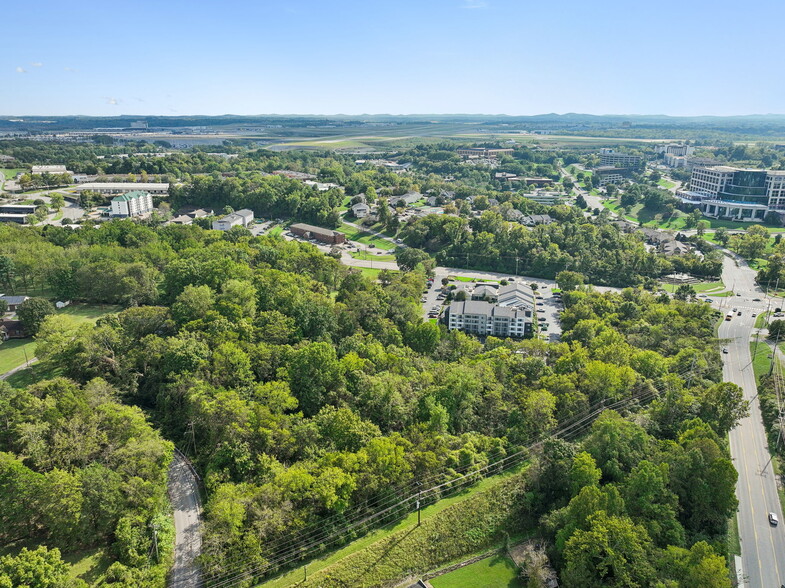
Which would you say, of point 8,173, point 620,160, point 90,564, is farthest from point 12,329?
point 620,160

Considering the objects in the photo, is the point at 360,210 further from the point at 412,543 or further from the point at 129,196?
the point at 412,543

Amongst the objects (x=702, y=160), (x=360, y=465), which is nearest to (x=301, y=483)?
(x=360, y=465)

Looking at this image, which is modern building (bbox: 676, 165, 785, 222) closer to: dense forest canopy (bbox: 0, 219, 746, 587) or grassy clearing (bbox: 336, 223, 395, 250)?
dense forest canopy (bbox: 0, 219, 746, 587)

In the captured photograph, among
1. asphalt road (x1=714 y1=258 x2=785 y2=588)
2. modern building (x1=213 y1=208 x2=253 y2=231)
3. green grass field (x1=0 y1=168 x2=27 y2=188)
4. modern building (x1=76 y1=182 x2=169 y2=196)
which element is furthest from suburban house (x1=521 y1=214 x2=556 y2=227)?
green grass field (x1=0 y1=168 x2=27 y2=188)

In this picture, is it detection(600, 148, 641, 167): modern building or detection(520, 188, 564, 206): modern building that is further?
detection(600, 148, 641, 167): modern building

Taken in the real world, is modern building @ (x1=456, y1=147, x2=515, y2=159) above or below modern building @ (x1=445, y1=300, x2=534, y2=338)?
above

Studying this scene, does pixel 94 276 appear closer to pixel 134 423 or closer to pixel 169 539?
pixel 134 423

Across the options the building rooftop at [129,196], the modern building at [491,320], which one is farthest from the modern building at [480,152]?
the modern building at [491,320]
